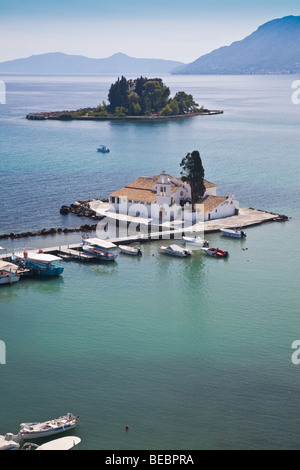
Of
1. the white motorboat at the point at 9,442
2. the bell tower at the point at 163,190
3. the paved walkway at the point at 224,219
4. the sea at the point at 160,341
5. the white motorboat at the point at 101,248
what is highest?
the bell tower at the point at 163,190

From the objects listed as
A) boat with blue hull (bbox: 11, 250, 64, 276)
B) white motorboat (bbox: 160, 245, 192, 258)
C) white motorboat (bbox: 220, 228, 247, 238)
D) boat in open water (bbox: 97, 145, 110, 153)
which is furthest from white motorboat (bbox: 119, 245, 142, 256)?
boat in open water (bbox: 97, 145, 110, 153)

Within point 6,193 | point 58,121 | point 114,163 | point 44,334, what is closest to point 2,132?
point 58,121

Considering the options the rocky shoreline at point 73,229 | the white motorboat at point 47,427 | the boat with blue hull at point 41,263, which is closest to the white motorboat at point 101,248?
the boat with blue hull at point 41,263

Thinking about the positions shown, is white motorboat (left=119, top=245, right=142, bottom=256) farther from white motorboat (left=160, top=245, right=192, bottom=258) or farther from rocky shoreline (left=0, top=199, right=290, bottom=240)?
rocky shoreline (left=0, top=199, right=290, bottom=240)

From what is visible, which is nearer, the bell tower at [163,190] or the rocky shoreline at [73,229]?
the rocky shoreline at [73,229]

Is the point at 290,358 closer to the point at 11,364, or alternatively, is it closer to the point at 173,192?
the point at 11,364

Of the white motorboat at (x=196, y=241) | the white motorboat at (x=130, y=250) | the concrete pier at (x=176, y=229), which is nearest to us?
the concrete pier at (x=176, y=229)

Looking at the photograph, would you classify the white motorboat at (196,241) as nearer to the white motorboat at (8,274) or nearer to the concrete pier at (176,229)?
the concrete pier at (176,229)
